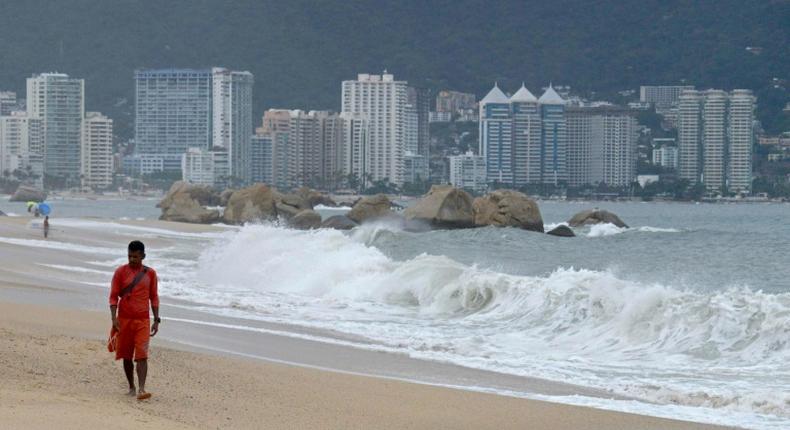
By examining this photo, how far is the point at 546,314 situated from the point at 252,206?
155 ft

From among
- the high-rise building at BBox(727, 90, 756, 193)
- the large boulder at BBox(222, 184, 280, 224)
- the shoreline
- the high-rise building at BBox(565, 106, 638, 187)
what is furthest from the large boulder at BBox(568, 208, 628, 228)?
the high-rise building at BBox(565, 106, 638, 187)

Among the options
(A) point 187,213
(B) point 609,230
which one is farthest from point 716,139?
(B) point 609,230

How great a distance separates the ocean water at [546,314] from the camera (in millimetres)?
12836

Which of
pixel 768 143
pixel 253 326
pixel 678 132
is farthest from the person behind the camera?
pixel 678 132

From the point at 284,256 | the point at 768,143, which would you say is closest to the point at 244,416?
the point at 284,256

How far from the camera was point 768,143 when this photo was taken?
594 ft

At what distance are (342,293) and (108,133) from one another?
171817 mm

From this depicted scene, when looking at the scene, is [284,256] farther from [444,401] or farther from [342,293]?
[444,401]

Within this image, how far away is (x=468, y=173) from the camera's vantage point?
601 ft

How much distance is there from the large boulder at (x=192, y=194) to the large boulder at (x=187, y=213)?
6.36 feet

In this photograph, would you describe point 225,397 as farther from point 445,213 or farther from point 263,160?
point 263,160

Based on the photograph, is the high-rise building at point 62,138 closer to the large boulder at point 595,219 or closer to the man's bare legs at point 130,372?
the large boulder at point 595,219

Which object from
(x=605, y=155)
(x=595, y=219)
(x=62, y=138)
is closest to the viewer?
(x=595, y=219)

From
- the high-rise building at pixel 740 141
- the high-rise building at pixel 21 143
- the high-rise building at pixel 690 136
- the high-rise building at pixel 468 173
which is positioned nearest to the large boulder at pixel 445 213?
the high-rise building at pixel 740 141
